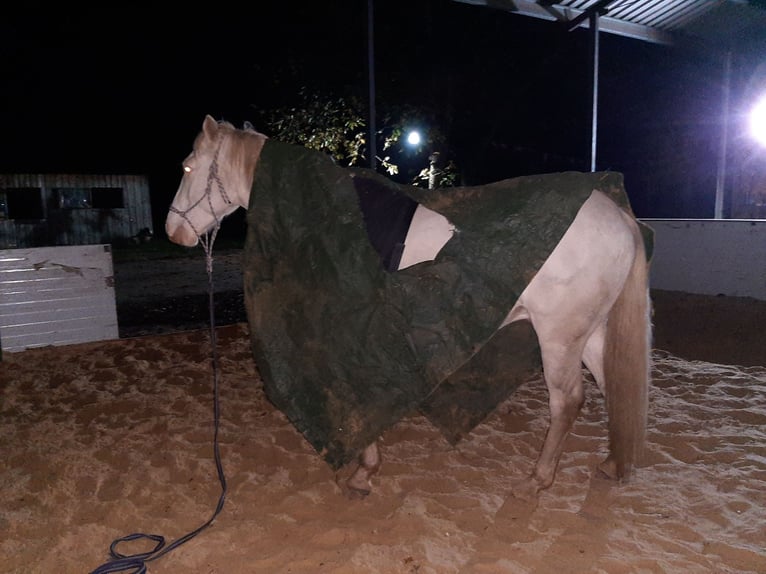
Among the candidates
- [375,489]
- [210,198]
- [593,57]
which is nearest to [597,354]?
[375,489]

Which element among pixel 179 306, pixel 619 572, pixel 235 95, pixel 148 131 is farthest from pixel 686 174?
pixel 148 131

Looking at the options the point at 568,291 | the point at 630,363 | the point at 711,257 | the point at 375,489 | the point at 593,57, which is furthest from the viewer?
the point at 711,257

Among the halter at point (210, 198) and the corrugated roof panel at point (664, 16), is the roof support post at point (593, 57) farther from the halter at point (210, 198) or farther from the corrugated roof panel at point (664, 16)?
the halter at point (210, 198)

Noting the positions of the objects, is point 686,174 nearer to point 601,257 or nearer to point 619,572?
point 601,257

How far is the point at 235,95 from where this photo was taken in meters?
21.1

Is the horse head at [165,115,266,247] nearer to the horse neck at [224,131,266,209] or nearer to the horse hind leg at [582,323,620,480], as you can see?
the horse neck at [224,131,266,209]

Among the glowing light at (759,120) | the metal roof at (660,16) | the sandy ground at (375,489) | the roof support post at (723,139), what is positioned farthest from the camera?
the glowing light at (759,120)

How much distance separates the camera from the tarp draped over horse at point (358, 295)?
8.19 feet

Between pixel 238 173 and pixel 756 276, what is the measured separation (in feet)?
24.2

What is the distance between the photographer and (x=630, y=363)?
9.16 ft

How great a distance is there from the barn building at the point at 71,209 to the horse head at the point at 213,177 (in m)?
20.2

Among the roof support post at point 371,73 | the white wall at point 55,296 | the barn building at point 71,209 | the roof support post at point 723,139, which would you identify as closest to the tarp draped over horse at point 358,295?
the roof support post at point 371,73

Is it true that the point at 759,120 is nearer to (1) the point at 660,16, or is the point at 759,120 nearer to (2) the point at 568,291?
(1) the point at 660,16

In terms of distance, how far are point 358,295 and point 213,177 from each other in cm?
121
